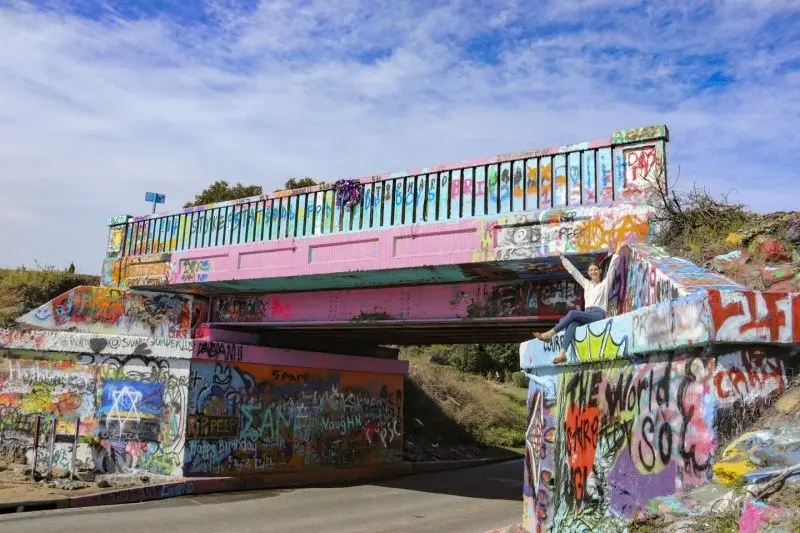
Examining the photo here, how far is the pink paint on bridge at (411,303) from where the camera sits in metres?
11.4

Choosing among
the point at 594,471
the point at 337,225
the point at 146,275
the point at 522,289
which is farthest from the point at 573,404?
the point at 146,275

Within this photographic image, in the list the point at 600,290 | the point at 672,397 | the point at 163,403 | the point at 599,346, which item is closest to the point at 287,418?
the point at 163,403

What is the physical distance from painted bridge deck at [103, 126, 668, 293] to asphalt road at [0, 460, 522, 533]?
4.22 meters

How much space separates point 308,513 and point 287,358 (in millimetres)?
5232

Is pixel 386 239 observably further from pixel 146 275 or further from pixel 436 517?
pixel 146 275

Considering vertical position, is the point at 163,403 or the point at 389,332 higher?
the point at 389,332

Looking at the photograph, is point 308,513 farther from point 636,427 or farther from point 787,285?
point 787,285

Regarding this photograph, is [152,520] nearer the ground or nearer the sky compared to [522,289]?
nearer the ground

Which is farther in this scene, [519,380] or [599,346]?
[519,380]

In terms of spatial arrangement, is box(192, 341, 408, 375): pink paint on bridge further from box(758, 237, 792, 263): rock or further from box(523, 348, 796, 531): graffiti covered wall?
box(758, 237, 792, 263): rock

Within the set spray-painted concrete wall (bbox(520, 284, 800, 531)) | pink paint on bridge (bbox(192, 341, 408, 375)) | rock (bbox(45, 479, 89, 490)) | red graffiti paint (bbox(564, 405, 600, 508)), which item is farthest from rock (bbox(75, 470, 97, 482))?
red graffiti paint (bbox(564, 405, 600, 508))

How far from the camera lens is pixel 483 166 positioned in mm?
11094

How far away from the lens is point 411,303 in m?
13.0

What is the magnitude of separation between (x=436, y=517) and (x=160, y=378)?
22.3ft
